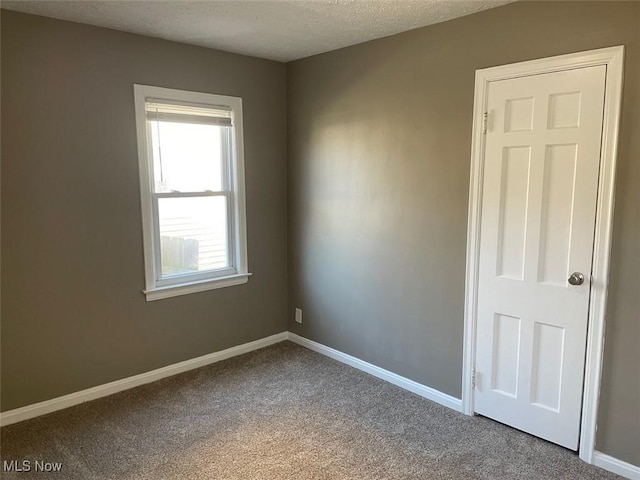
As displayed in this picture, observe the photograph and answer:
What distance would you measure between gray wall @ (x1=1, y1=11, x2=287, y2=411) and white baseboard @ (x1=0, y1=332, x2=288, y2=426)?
5 centimetres

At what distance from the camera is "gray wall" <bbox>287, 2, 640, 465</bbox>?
2227 millimetres

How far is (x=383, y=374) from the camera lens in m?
3.37

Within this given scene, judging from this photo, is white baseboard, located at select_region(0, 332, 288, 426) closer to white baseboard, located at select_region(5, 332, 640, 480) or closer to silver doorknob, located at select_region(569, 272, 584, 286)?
white baseboard, located at select_region(5, 332, 640, 480)

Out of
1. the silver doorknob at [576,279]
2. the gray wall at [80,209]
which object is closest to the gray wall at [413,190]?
the silver doorknob at [576,279]

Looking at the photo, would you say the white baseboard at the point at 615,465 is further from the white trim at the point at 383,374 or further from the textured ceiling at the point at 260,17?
the textured ceiling at the point at 260,17

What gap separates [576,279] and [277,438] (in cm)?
183

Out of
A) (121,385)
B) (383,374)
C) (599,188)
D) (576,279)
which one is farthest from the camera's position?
(383,374)

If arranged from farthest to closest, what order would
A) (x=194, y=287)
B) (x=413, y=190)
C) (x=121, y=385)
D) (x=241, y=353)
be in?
(x=241, y=353), (x=194, y=287), (x=121, y=385), (x=413, y=190)

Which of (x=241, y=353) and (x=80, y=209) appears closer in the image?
(x=80, y=209)

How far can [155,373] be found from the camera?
11.0ft

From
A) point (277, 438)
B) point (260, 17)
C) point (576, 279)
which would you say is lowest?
point (277, 438)

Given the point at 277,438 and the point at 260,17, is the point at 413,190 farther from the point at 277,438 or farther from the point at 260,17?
the point at 277,438

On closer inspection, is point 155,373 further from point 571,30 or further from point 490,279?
point 571,30

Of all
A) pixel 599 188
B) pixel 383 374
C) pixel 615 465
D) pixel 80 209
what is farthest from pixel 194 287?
pixel 615 465
